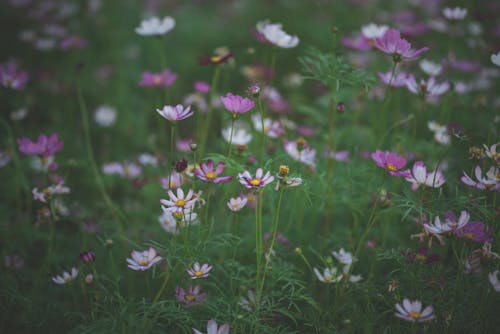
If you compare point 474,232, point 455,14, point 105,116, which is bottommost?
point 105,116

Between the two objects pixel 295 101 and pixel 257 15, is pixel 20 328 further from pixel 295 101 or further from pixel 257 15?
pixel 257 15

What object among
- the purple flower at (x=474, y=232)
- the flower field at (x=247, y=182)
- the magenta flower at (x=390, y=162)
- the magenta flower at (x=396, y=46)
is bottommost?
the flower field at (x=247, y=182)

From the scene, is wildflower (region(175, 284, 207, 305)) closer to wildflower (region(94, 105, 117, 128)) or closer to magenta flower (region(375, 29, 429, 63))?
magenta flower (region(375, 29, 429, 63))

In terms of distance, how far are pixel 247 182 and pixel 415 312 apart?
0.61 metres

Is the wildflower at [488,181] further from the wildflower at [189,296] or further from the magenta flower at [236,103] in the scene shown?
the wildflower at [189,296]

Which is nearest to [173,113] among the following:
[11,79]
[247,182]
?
[247,182]

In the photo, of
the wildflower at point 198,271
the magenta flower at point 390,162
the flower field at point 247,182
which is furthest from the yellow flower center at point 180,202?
the magenta flower at point 390,162

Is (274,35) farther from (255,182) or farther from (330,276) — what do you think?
(330,276)

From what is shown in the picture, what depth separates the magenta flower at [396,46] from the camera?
4.71ft

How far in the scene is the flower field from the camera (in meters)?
1.30

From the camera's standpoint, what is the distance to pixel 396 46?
145 cm

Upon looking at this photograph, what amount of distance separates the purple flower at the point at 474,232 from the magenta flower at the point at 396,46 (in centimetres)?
62

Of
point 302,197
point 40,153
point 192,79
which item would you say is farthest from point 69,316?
point 192,79

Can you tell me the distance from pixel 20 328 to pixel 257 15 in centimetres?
343
